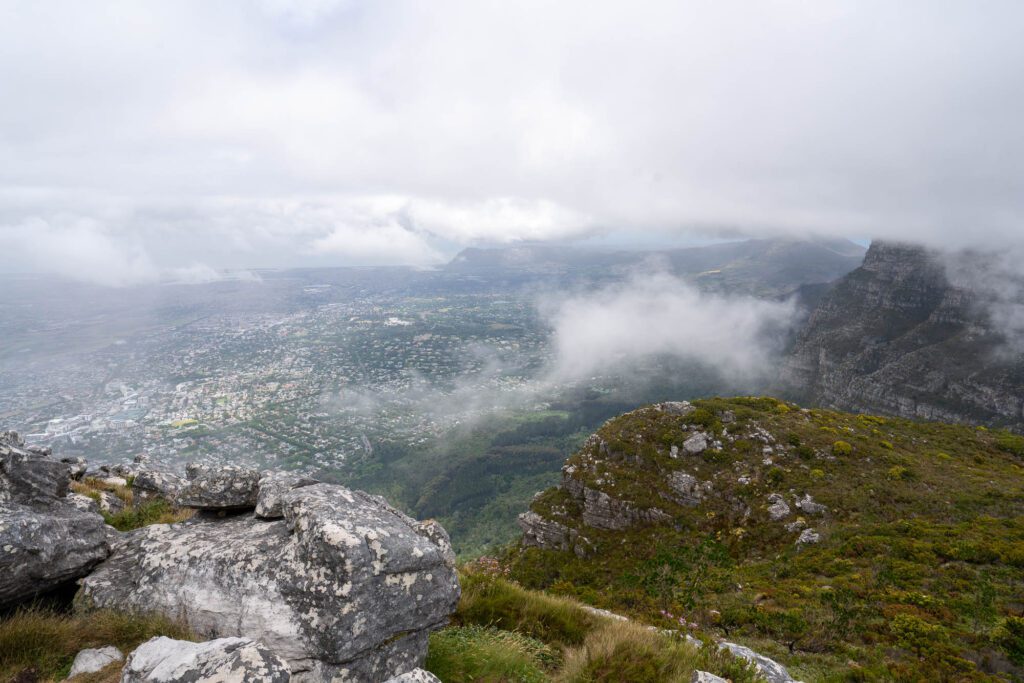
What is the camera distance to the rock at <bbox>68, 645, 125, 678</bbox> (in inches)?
217

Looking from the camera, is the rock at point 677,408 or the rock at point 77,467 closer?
the rock at point 77,467

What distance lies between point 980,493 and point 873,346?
200 m

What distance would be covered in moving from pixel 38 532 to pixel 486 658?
7962mm

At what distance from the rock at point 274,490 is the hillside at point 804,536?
36.0 feet

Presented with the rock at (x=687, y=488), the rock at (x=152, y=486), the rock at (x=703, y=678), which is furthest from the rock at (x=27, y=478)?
the rock at (x=687, y=488)

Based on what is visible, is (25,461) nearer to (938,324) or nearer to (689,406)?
(689,406)

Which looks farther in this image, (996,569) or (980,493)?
(980,493)

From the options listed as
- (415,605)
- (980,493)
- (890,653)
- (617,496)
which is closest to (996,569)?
(890,653)

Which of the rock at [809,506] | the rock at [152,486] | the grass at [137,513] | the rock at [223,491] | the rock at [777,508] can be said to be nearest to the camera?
the rock at [223,491]

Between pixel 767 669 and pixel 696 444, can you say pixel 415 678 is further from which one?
pixel 696 444

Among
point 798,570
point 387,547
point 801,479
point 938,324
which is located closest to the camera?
point 387,547

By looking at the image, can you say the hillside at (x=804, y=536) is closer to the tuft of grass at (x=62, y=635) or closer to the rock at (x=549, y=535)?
the rock at (x=549, y=535)

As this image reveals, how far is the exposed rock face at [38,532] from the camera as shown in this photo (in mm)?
6684

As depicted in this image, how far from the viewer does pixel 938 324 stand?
168 m
